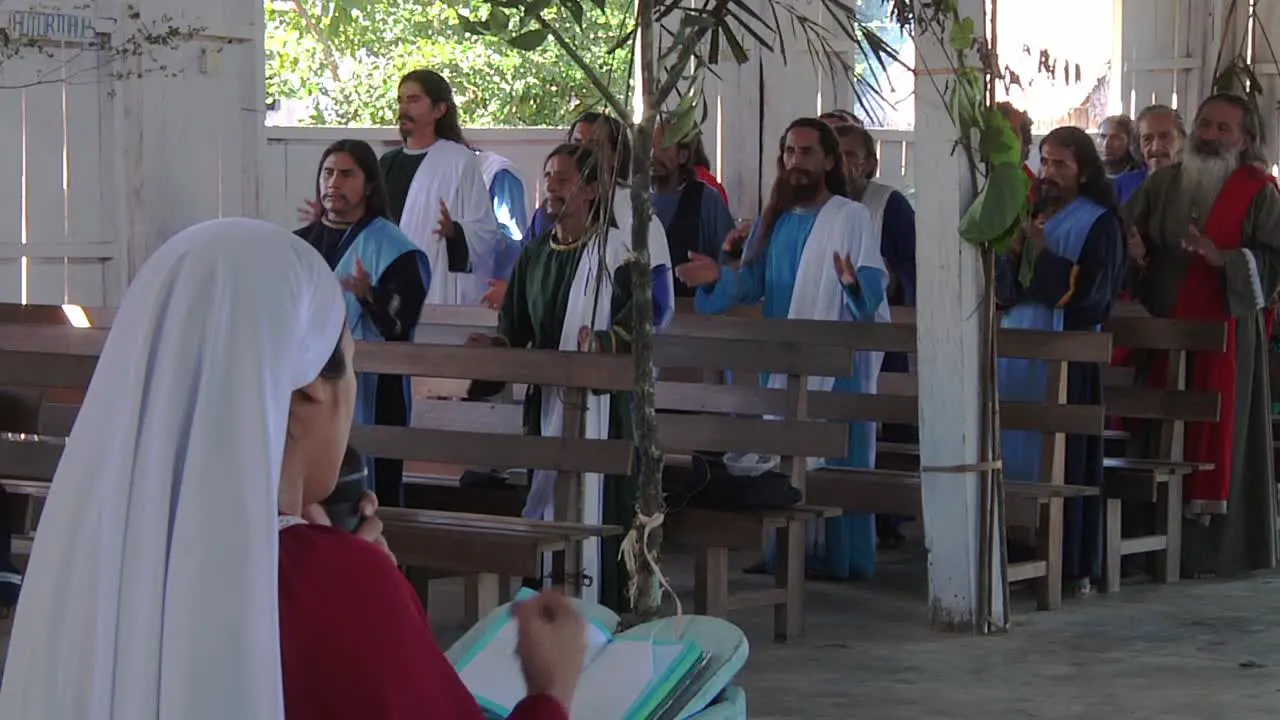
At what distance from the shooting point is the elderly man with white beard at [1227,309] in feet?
24.5

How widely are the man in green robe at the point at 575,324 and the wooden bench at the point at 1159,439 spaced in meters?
2.05

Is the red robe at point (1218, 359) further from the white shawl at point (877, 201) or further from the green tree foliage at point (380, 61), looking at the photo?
the green tree foliage at point (380, 61)

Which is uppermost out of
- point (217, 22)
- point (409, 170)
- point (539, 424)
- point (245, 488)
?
point (217, 22)

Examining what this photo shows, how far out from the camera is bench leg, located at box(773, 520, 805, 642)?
6145 millimetres

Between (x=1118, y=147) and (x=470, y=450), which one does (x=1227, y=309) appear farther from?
(x=470, y=450)

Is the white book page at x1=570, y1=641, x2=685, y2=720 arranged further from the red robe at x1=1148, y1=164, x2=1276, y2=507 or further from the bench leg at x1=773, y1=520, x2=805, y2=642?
the red robe at x1=1148, y1=164, x2=1276, y2=507

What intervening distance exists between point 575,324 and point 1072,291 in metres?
2.04

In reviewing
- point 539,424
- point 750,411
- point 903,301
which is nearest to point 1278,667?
point 750,411

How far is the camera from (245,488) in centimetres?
169

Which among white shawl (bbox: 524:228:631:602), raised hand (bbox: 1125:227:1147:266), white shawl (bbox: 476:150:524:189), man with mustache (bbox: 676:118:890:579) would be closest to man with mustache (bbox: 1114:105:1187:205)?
raised hand (bbox: 1125:227:1147:266)

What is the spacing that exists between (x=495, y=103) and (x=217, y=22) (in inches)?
325

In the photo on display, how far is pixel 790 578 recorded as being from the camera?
20.2ft

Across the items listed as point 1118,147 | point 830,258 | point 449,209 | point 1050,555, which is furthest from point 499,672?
point 1118,147

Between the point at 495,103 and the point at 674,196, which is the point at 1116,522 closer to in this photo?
the point at 674,196
